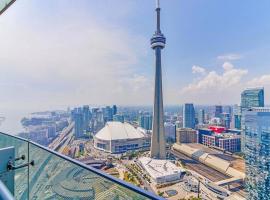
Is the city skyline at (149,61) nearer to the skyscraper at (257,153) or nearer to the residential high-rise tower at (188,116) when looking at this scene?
the residential high-rise tower at (188,116)

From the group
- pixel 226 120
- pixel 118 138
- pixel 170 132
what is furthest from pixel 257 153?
pixel 170 132

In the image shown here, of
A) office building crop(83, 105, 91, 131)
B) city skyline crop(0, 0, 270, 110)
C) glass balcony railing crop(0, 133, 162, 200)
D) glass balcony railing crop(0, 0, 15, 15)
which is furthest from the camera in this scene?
office building crop(83, 105, 91, 131)

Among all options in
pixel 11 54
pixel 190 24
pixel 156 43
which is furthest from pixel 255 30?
pixel 11 54

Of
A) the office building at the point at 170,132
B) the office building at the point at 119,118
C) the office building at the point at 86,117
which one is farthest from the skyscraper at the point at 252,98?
the office building at the point at 86,117

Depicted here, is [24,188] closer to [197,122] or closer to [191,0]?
[191,0]

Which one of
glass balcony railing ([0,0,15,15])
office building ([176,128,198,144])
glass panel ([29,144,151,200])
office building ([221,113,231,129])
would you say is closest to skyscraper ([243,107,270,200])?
office building ([176,128,198,144])

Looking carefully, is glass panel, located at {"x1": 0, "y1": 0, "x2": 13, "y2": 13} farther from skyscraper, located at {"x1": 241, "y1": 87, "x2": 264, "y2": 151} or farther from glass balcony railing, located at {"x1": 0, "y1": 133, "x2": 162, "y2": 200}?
skyscraper, located at {"x1": 241, "y1": 87, "x2": 264, "y2": 151}

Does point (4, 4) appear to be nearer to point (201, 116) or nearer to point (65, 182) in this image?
point (65, 182)
